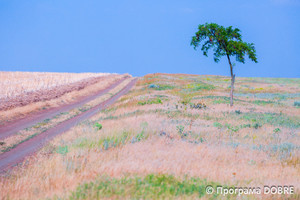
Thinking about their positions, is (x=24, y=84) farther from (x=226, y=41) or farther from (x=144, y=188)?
→ (x=144, y=188)

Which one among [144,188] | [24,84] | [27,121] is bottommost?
[27,121]

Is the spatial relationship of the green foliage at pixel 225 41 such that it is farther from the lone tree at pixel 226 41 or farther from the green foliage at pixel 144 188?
the green foliage at pixel 144 188

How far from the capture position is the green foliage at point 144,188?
5.59 m

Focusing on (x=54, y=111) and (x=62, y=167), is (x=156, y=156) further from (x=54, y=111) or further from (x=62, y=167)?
(x=54, y=111)

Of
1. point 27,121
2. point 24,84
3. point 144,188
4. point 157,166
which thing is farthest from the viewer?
point 24,84

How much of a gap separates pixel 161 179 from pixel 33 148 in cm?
846

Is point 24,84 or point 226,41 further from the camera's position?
point 24,84

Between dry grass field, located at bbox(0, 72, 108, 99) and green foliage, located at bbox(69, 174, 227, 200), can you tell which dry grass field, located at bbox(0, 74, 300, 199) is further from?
dry grass field, located at bbox(0, 72, 108, 99)

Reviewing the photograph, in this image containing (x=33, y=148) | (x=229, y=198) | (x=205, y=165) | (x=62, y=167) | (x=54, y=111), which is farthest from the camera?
(x=54, y=111)

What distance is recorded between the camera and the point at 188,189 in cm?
609

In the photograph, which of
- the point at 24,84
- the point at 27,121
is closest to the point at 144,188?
the point at 27,121

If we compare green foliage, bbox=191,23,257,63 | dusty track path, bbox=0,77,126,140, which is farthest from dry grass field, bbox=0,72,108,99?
green foliage, bbox=191,23,257,63

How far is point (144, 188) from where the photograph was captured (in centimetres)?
589

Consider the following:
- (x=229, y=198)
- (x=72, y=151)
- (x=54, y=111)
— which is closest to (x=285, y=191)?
(x=229, y=198)
